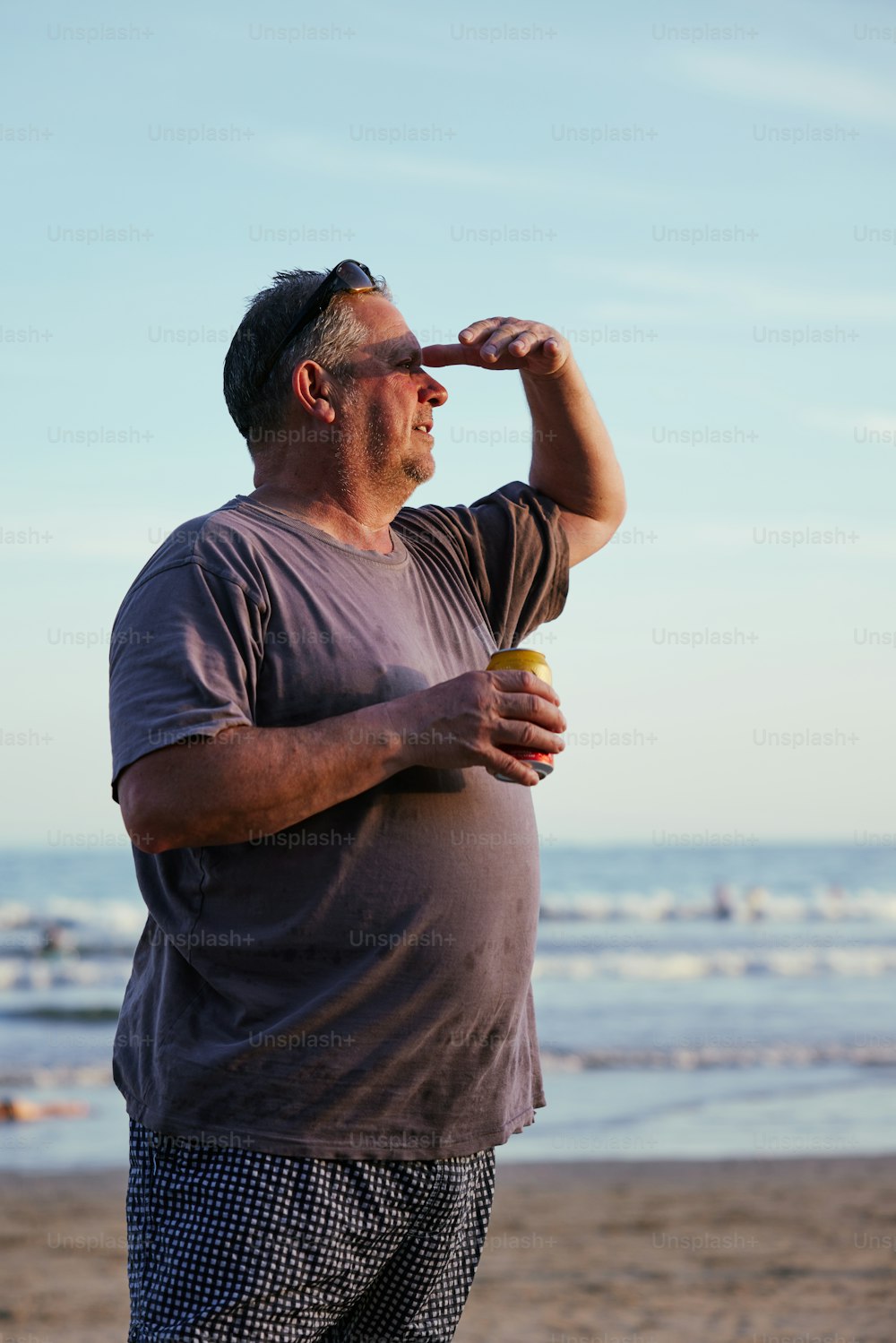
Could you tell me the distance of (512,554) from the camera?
277cm

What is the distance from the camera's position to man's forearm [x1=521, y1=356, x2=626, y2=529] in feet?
9.12

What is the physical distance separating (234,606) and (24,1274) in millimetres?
4107

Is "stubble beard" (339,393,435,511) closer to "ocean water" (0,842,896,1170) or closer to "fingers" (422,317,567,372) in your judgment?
"fingers" (422,317,567,372)

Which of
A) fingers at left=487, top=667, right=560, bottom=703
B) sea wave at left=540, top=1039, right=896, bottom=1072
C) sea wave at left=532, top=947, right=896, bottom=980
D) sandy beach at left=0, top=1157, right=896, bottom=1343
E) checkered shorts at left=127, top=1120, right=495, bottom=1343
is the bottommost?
sea wave at left=532, top=947, right=896, bottom=980

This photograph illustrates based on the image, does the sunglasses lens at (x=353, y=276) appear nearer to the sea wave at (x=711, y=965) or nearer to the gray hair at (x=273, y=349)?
the gray hair at (x=273, y=349)

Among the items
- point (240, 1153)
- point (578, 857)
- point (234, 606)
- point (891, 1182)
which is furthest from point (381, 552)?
point (578, 857)

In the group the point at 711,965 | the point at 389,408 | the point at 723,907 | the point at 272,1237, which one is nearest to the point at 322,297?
the point at 389,408

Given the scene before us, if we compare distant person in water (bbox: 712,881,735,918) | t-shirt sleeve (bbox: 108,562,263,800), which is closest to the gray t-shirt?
t-shirt sleeve (bbox: 108,562,263,800)

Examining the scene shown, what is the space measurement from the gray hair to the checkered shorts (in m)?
1.26

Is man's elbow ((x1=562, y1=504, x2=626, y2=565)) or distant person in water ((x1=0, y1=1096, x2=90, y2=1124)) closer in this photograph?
man's elbow ((x1=562, y1=504, x2=626, y2=565))

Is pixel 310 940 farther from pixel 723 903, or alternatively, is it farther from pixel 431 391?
pixel 723 903

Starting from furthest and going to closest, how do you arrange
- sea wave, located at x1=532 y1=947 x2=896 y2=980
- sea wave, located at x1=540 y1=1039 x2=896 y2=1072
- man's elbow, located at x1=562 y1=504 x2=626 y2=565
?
sea wave, located at x1=532 y1=947 x2=896 y2=980 < sea wave, located at x1=540 y1=1039 x2=896 y2=1072 < man's elbow, located at x1=562 y1=504 x2=626 y2=565

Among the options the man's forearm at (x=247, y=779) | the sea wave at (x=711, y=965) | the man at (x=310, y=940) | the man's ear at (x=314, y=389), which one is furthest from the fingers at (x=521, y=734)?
the sea wave at (x=711, y=965)

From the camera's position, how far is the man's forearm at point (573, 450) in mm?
2779
